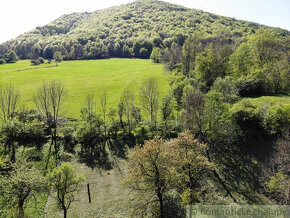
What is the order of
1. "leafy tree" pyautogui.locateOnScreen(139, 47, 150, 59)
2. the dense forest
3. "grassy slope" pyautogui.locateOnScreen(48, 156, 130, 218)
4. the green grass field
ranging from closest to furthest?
the dense forest < "grassy slope" pyautogui.locateOnScreen(48, 156, 130, 218) < the green grass field < "leafy tree" pyautogui.locateOnScreen(139, 47, 150, 59)

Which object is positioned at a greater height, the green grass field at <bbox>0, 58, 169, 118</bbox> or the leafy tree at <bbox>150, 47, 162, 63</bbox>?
the leafy tree at <bbox>150, 47, 162, 63</bbox>

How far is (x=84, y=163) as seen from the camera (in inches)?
1405

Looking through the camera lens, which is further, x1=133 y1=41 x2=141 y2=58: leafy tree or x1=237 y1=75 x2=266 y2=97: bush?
x1=133 y1=41 x2=141 y2=58: leafy tree

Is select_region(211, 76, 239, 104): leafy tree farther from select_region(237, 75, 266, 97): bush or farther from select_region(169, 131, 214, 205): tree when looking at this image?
select_region(169, 131, 214, 205): tree

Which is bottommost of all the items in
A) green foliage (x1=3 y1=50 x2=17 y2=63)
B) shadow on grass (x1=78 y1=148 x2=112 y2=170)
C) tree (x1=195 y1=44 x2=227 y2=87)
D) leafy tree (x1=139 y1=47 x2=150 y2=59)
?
shadow on grass (x1=78 y1=148 x2=112 y2=170)

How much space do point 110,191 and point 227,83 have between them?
37696 millimetres

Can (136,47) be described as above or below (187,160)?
above

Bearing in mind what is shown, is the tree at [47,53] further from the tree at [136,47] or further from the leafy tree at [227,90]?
the leafy tree at [227,90]

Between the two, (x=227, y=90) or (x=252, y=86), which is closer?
(x=227, y=90)

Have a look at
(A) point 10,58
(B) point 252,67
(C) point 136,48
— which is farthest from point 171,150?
(A) point 10,58

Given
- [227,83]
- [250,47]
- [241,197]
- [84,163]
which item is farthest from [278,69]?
[84,163]

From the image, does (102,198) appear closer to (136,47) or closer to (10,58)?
(136,47)

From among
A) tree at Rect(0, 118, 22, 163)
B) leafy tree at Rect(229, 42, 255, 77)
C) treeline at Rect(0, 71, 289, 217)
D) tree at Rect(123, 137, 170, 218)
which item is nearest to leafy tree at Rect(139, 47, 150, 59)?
leafy tree at Rect(229, 42, 255, 77)

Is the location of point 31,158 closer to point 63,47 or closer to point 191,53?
point 191,53
